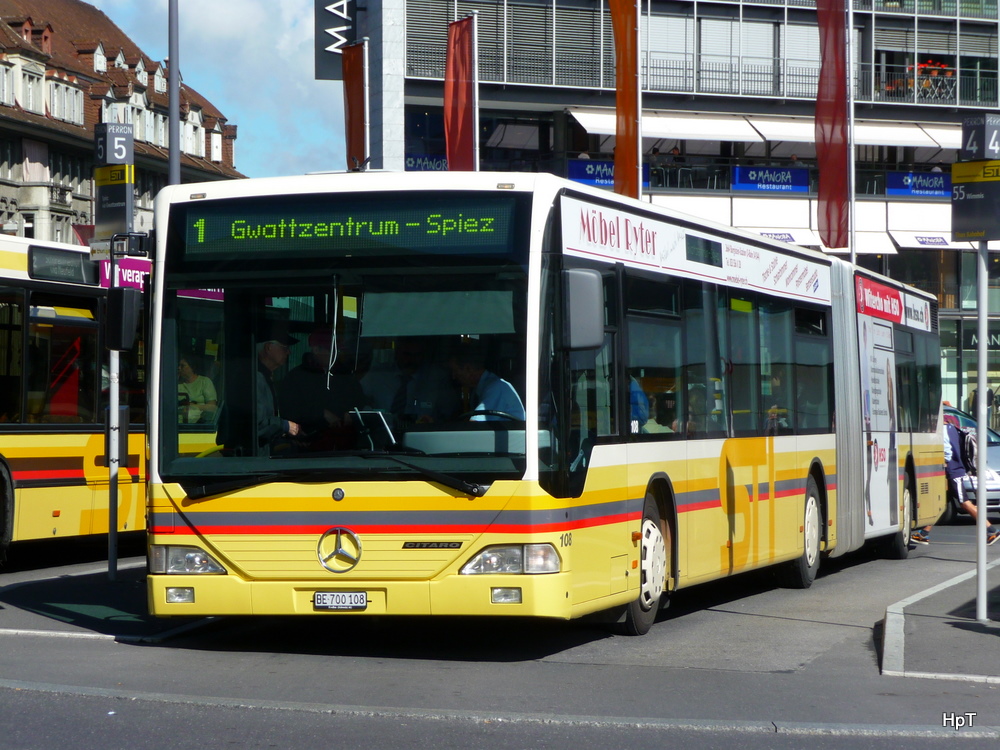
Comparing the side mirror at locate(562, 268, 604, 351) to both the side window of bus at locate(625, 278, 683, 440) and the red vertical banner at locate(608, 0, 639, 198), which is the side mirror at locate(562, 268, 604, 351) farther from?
the red vertical banner at locate(608, 0, 639, 198)

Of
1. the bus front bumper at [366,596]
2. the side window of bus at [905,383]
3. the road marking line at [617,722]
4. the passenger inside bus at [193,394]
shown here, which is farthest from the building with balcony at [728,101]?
the road marking line at [617,722]

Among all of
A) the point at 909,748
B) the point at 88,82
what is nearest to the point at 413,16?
the point at 909,748

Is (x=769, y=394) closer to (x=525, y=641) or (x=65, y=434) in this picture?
(x=525, y=641)

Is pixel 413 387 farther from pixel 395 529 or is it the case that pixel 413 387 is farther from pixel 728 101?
pixel 728 101

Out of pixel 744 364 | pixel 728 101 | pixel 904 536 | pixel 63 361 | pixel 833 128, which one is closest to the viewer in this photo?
pixel 744 364

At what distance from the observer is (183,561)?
29.8ft

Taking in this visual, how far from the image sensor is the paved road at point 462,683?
6.96m

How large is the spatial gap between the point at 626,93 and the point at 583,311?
15580 mm

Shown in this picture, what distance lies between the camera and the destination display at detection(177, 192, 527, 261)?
8.84 meters

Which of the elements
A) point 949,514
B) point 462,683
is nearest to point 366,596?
point 462,683

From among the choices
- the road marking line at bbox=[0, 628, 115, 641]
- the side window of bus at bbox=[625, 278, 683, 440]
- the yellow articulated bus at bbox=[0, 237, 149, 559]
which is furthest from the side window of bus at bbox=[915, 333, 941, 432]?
the road marking line at bbox=[0, 628, 115, 641]

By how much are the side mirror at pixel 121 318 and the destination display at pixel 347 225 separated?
58 cm

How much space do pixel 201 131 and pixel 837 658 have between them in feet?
259

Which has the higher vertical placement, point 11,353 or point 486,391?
point 11,353
